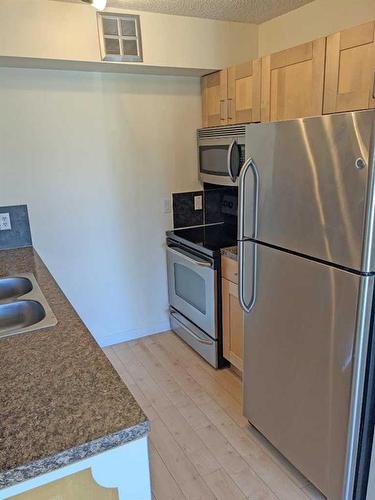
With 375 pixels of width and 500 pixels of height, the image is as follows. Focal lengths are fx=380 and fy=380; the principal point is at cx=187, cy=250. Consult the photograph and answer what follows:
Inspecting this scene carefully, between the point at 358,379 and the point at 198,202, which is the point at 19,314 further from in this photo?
the point at 198,202

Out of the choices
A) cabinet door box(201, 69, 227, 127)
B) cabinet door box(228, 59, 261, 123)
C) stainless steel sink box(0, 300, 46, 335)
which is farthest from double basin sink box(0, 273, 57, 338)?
cabinet door box(201, 69, 227, 127)

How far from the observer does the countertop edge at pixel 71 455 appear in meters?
0.75

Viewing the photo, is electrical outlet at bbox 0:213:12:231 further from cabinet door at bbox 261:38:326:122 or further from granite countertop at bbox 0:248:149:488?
cabinet door at bbox 261:38:326:122

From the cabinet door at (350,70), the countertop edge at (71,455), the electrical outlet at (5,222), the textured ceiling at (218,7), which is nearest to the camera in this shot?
the countertop edge at (71,455)

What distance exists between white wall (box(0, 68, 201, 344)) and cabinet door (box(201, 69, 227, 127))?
0.38ft

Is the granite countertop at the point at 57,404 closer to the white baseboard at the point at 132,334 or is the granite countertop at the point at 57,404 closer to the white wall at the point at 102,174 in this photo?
the white wall at the point at 102,174

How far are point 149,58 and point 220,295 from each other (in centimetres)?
160

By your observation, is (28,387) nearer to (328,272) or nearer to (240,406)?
(328,272)

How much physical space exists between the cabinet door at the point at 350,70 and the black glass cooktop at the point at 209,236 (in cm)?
112

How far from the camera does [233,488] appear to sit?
5.81 ft

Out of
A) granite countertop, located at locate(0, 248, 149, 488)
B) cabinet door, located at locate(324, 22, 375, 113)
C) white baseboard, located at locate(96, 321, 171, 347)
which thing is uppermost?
cabinet door, located at locate(324, 22, 375, 113)

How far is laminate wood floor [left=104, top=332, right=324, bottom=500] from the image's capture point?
177 centimetres

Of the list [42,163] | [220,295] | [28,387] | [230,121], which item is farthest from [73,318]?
[230,121]

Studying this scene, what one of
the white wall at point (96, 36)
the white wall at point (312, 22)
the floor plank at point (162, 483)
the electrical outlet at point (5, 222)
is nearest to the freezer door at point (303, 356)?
the floor plank at point (162, 483)
